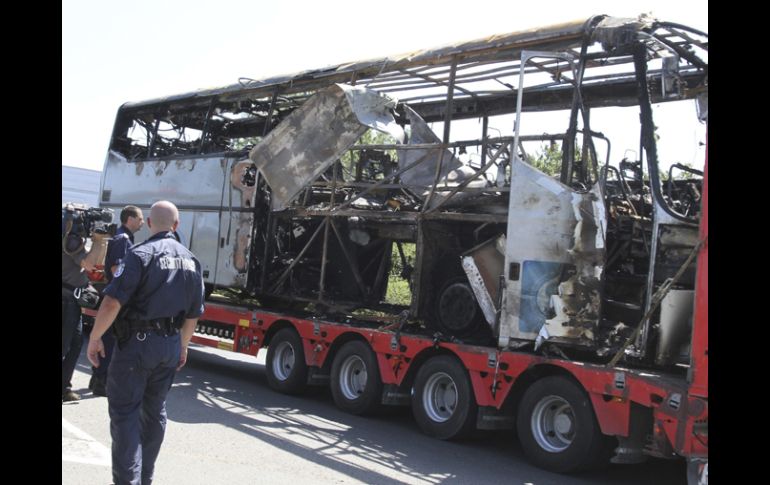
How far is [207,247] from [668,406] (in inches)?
289

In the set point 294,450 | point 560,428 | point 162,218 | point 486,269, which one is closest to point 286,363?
point 294,450

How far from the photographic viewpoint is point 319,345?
31.5 ft

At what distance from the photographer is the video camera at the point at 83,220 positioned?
301 inches

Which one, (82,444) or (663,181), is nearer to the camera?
(82,444)

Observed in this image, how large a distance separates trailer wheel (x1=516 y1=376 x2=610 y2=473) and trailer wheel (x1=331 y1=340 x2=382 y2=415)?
2.07 m

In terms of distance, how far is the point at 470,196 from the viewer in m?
8.59

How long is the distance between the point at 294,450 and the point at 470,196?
332cm

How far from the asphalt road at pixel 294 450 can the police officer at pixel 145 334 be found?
0.73m

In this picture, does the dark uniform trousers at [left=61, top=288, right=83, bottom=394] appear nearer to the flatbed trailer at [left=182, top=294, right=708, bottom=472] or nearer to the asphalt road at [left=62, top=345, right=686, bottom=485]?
the asphalt road at [left=62, top=345, right=686, bottom=485]

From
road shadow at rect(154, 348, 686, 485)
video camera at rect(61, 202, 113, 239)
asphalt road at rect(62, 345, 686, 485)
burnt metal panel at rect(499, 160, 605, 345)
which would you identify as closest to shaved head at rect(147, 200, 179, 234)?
asphalt road at rect(62, 345, 686, 485)

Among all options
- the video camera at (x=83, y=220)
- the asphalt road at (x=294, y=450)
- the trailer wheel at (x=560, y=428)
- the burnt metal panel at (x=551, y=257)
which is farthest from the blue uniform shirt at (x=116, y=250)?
the trailer wheel at (x=560, y=428)

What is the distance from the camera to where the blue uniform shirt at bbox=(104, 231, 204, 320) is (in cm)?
487
